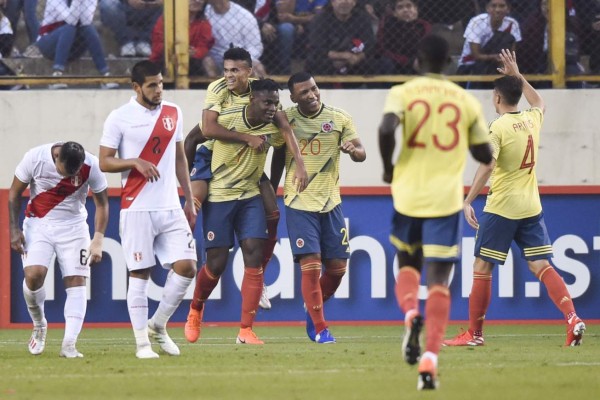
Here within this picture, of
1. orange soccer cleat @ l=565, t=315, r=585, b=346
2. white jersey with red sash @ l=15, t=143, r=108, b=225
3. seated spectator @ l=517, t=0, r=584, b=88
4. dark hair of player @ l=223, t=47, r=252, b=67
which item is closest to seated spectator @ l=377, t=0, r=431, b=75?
seated spectator @ l=517, t=0, r=584, b=88

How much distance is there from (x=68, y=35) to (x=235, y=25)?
75.1 inches

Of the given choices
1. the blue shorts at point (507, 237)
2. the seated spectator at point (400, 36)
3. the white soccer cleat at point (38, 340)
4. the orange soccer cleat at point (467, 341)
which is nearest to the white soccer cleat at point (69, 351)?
the white soccer cleat at point (38, 340)

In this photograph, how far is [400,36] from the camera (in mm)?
15344

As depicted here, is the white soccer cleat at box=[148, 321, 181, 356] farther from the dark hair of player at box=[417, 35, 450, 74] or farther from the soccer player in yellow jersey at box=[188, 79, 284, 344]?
the dark hair of player at box=[417, 35, 450, 74]

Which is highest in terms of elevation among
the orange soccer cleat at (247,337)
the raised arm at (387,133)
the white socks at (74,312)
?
the raised arm at (387,133)

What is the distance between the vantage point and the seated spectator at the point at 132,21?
1525 centimetres

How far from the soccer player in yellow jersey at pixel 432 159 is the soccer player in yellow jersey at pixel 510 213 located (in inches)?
123

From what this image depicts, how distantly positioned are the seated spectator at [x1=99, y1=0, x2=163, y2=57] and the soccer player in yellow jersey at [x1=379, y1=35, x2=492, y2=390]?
7940 millimetres

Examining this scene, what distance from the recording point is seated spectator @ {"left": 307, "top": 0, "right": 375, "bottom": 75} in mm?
15336

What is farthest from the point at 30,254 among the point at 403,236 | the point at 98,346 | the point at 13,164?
the point at 13,164

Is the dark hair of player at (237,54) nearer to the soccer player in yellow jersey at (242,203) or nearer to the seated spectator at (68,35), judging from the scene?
the soccer player in yellow jersey at (242,203)

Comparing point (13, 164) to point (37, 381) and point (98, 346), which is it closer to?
point (98, 346)

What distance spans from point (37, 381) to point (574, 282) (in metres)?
7.91

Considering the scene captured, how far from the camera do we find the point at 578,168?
603 inches
